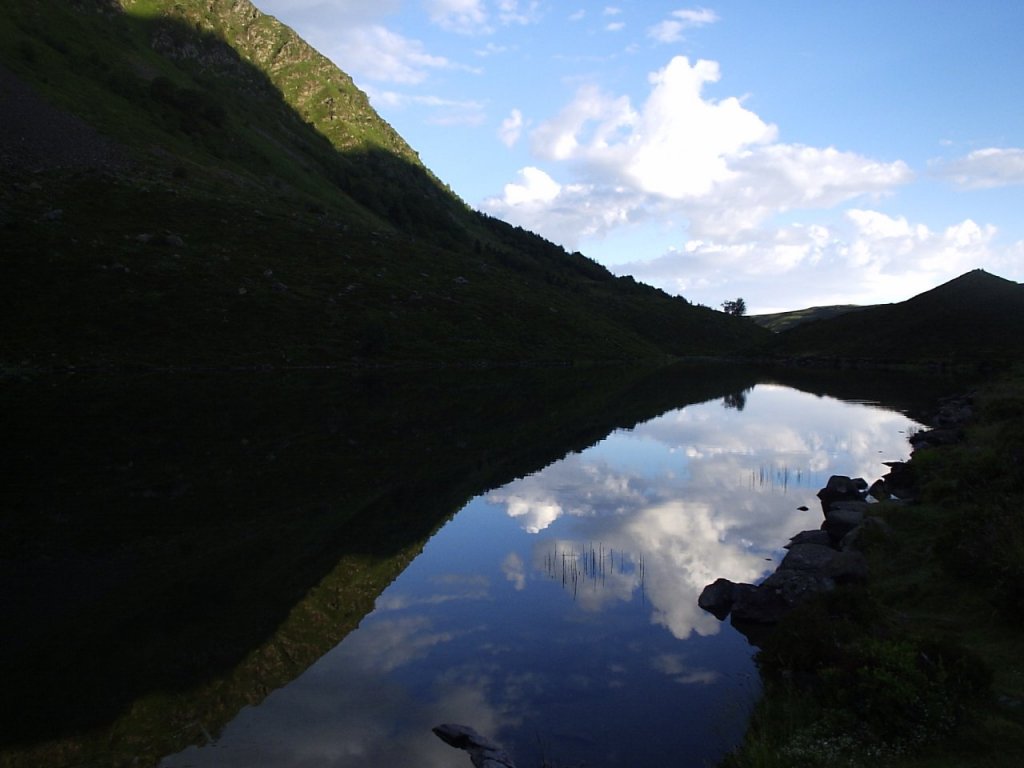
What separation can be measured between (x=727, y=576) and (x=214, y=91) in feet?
558

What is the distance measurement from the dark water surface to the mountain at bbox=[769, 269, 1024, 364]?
130 metres

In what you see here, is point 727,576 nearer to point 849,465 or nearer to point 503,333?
point 849,465

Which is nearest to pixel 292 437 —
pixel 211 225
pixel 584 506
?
pixel 584 506

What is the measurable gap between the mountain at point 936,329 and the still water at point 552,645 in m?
132

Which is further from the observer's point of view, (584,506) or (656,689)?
(584,506)

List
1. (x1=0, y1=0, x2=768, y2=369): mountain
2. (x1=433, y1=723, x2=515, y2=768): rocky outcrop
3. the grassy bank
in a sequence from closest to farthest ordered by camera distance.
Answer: the grassy bank, (x1=433, y1=723, x2=515, y2=768): rocky outcrop, (x1=0, y1=0, x2=768, y2=369): mountain

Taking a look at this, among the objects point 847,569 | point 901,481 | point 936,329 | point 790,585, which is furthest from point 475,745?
point 936,329

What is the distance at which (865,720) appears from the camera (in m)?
8.86

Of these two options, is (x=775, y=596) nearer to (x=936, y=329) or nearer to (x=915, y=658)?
(x=915, y=658)

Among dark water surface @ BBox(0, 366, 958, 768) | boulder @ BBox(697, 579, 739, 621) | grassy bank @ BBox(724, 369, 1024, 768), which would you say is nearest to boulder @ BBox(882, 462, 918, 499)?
dark water surface @ BBox(0, 366, 958, 768)

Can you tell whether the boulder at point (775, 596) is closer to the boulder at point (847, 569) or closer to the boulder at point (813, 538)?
the boulder at point (847, 569)

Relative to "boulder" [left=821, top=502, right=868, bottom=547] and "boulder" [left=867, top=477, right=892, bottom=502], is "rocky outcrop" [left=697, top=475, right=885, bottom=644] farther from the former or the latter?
"boulder" [left=867, top=477, right=892, bottom=502]

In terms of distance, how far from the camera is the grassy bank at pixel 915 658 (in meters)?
8.35

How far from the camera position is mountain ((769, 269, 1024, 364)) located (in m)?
147
